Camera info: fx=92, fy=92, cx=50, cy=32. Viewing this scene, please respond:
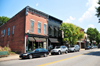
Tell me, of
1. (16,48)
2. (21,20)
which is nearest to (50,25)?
(21,20)

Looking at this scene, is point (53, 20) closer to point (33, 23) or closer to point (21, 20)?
point (33, 23)

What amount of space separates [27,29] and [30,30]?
812 mm

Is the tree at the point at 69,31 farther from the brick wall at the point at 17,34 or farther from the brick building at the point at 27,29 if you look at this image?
the brick wall at the point at 17,34

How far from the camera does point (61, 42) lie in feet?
91.5

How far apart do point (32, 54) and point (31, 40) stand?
235 inches

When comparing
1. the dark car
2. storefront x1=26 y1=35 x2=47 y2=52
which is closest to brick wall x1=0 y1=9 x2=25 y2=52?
storefront x1=26 y1=35 x2=47 y2=52

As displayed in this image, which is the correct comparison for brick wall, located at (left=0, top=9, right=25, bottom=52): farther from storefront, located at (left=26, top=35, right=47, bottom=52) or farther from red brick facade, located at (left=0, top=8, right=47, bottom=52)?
storefront, located at (left=26, top=35, right=47, bottom=52)

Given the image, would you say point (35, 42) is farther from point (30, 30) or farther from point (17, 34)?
point (17, 34)

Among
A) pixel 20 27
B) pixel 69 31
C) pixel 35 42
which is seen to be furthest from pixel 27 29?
pixel 69 31

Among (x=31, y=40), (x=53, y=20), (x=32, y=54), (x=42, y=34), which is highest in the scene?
(x=53, y=20)

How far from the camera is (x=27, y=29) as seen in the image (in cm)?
1880

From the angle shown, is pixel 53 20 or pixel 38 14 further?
pixel 53 20

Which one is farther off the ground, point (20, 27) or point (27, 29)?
point (20, 27)

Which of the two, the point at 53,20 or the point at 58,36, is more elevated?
the point at 53,20
